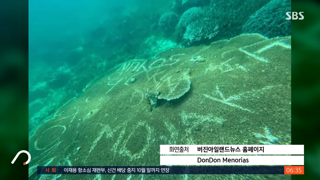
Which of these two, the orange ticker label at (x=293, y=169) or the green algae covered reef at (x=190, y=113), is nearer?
the orange ticker label at (x=293, y=169)

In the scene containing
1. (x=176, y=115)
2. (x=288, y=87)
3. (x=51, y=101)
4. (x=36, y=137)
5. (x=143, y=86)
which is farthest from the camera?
(x=51, y=101)

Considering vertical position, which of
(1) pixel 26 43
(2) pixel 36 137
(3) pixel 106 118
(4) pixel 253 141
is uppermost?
(1) pixel 26 43

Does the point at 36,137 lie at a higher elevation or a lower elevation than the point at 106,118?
lower

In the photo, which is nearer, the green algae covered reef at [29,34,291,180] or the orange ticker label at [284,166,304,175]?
the orange ticker label at [284,166,304,175]

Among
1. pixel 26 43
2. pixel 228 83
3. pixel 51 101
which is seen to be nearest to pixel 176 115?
pixel 228 83

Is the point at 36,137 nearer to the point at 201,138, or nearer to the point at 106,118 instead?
the point at 106,118

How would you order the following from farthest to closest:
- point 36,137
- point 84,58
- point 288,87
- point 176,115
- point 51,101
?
point 84,58, point 51,101, point 36,137, point 176,115, point 288,87

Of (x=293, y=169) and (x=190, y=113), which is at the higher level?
(x=190, y=113)

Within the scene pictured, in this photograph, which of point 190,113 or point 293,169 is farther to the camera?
point 190,113
